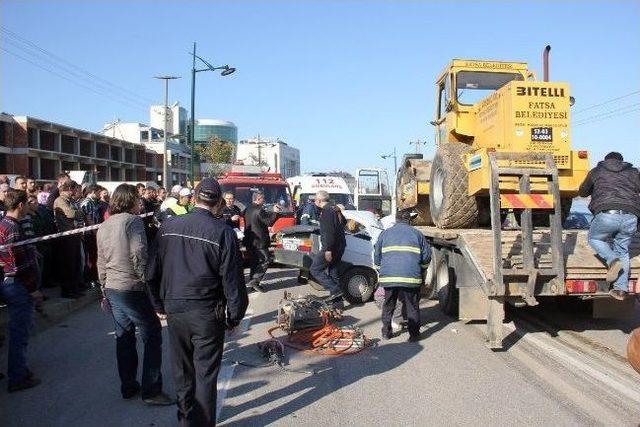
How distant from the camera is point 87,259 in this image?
33.8 feet

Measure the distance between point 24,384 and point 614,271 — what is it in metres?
6.09

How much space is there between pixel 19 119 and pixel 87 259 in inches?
1333

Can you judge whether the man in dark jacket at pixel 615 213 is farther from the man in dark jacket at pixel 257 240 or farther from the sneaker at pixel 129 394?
the man in dark jacket at pixel 257 240

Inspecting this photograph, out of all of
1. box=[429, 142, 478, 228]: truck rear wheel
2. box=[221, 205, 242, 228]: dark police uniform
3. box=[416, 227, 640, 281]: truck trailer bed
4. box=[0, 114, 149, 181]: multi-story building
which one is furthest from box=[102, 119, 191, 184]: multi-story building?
box=[416, 227, 640, 281]: truck trailer bed

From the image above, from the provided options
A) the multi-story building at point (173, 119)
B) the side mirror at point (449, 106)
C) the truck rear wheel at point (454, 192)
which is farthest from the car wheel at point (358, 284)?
the multi-story building at point (173, 119)

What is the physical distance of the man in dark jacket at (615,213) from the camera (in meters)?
6.56

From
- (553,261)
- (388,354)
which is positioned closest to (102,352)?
(388,354)

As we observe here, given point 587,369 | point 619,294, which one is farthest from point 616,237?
point 587,369

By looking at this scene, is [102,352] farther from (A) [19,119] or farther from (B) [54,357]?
(A) [19,119]

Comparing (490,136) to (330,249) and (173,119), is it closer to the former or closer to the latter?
(330,249)

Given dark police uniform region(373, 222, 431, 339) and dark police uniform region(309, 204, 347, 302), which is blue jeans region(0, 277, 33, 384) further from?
dark police uniform region(309, 204, 347, 302)

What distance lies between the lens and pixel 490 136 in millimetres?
8656

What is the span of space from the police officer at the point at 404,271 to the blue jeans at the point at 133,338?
310 cm

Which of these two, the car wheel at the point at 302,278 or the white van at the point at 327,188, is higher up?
the white van at the point at 327,188
